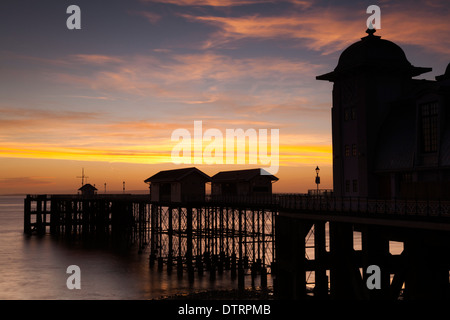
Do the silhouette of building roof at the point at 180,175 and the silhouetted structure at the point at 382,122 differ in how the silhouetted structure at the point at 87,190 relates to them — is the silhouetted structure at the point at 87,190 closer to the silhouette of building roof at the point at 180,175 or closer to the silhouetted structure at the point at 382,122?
the silhouette of building roof at the point at 180,175

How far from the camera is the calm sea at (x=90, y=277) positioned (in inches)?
1587

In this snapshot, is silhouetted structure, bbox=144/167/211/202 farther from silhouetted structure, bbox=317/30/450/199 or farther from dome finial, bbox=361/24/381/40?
dome finial, bbox=361/24/381/40

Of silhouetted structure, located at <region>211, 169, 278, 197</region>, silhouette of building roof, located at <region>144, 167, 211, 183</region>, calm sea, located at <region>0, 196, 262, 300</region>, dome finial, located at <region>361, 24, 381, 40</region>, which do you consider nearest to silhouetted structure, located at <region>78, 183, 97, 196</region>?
calm sea, located at <region>0, 196, 262, 300</region>

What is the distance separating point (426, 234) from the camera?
21.0 m

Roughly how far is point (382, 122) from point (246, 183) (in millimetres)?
23899

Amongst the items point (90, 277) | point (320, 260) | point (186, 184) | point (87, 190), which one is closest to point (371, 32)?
point (320, 260)

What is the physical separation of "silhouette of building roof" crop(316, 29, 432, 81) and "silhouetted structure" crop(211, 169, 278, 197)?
21.6 metres

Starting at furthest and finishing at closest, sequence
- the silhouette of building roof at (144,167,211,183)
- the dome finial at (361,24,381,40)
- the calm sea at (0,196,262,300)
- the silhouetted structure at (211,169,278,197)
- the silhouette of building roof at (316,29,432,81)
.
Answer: the silhouetted structure at (211,169,278,197)
the silhouette of building roof at (144,167,211,183)
the calm sea at (0,196,262,300)
the dome finial at (361,24,381,40)
the silhouette of building roof at (316,29,432,81)

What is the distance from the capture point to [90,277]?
4781 cm

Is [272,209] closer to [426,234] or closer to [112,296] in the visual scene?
[112,296]

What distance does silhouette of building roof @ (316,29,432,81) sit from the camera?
30.0 metres

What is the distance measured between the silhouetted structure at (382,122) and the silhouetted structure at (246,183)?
1908cm

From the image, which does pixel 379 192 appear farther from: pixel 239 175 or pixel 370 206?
pixel 239 175

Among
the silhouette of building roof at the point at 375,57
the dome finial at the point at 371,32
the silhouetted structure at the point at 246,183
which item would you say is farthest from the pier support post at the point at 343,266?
the silhouetted structure at the point at 246,183
